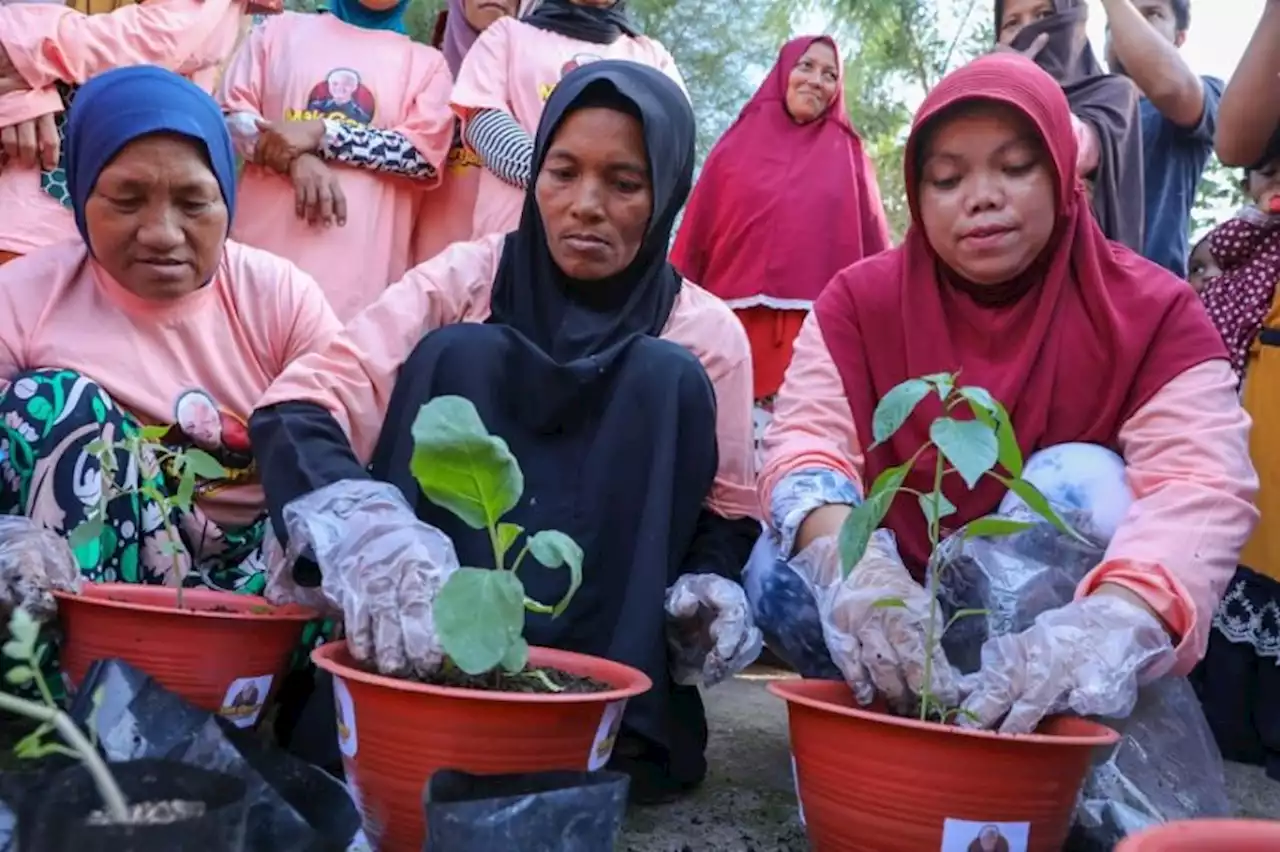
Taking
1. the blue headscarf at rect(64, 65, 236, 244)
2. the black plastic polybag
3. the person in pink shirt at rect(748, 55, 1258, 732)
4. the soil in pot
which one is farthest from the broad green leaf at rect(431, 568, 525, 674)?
the blue headscarf at rect(64, 65, 236, 244)

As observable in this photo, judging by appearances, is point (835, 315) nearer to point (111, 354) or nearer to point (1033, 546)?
point (1033, 546)

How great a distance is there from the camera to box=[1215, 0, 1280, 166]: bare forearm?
2.09m

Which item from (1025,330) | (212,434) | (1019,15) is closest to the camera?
(1025,330)

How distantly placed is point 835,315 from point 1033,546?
0.45 metres

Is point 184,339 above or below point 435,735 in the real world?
above

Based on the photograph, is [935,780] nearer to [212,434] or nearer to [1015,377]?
[1015,377]

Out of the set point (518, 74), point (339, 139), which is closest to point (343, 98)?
point (339, 139)

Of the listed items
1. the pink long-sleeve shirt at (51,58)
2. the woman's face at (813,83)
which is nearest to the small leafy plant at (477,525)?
the pink long-sleeve shirt at (51,58)

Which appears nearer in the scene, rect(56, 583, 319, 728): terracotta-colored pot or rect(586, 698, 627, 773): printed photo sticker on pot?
rect(586, 698, 627, 773): printed photo sticker on pot

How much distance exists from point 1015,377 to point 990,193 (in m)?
0.25

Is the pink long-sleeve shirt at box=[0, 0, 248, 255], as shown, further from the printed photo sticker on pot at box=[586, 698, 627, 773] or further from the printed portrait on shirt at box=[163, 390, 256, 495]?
the printed photo sticker on pot at box=[586, 698, 627, 773]

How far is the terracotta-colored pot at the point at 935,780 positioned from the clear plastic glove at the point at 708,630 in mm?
296

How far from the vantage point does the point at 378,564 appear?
1341 millimetres

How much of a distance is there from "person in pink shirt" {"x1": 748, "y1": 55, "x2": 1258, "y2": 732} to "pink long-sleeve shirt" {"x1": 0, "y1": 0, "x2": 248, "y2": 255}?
1.41m
